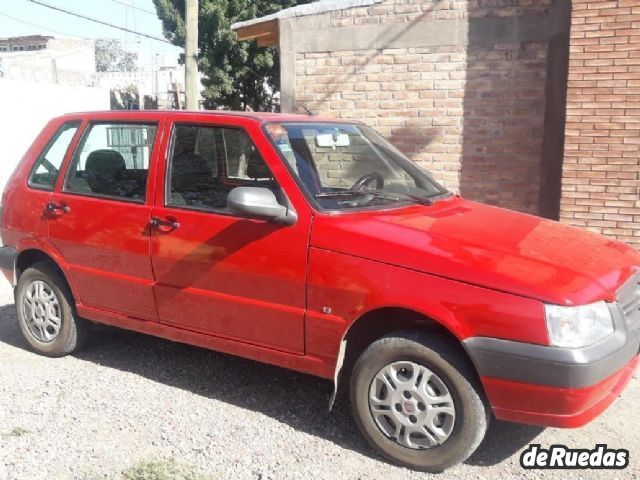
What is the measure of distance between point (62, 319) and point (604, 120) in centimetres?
544

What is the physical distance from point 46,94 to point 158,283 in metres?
15.1

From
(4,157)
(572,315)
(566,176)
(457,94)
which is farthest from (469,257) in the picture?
(4,157)

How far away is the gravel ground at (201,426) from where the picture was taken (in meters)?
3.29

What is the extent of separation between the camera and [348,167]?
13.5ft

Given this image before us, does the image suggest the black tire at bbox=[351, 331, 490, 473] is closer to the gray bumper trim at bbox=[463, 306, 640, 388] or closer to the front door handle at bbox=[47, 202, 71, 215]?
the gray bumper trim at bbox=[463, 306, 640, 388]

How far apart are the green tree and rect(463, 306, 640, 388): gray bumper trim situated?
16987 mm

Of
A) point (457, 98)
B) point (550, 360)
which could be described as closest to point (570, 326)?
point (550, 360)

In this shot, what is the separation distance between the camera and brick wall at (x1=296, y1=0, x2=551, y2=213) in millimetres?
7512

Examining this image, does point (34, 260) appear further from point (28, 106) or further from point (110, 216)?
point (28, 106)

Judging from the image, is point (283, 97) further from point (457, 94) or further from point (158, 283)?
point (158, 283)

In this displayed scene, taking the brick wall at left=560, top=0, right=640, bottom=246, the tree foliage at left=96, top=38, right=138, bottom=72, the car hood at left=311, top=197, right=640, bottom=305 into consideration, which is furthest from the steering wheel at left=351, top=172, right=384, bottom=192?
the tree foliage at left=96, top=38, right=138, bottom=72

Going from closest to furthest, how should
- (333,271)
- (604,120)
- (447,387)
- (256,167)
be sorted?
1. (447,387)
2. (333,271)
3. (256,167)
4. (604,120)

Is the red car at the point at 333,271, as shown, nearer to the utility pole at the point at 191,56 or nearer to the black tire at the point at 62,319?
the black tire at the point at 62,319

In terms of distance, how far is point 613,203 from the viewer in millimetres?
6738
